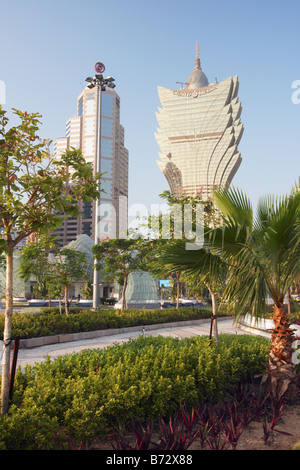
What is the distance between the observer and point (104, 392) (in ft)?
19.2

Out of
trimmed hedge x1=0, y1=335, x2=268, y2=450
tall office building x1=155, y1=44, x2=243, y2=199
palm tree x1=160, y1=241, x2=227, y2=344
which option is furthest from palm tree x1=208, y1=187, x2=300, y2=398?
tall office building x1=155, y1=44, x2=243, y2=199

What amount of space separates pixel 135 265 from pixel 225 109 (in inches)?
6428

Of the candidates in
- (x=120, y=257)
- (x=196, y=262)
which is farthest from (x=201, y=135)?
(x=196, y=262)

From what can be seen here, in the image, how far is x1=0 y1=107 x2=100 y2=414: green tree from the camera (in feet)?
18.1

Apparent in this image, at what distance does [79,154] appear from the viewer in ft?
20.0

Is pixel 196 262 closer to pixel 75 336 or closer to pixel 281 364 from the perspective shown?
pixel 281 364

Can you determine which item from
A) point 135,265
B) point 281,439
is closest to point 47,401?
point 281,439

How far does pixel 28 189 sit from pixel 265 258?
4.68 meters

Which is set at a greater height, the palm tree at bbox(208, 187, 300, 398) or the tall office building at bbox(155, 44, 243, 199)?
the tall office building at bbox(155, 44, 243, 199)

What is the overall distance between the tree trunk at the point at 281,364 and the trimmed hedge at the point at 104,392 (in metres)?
0.80

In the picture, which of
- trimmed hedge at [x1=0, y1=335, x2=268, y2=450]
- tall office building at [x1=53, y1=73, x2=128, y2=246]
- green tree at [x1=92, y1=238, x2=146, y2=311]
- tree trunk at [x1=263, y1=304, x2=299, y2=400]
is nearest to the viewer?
trimmed hedge at [x1=0, y1=335, x2=268, y2=450]

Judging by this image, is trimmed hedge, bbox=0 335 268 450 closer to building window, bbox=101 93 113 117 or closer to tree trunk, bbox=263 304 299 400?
tree trunk, bbox=263 304 299 400
